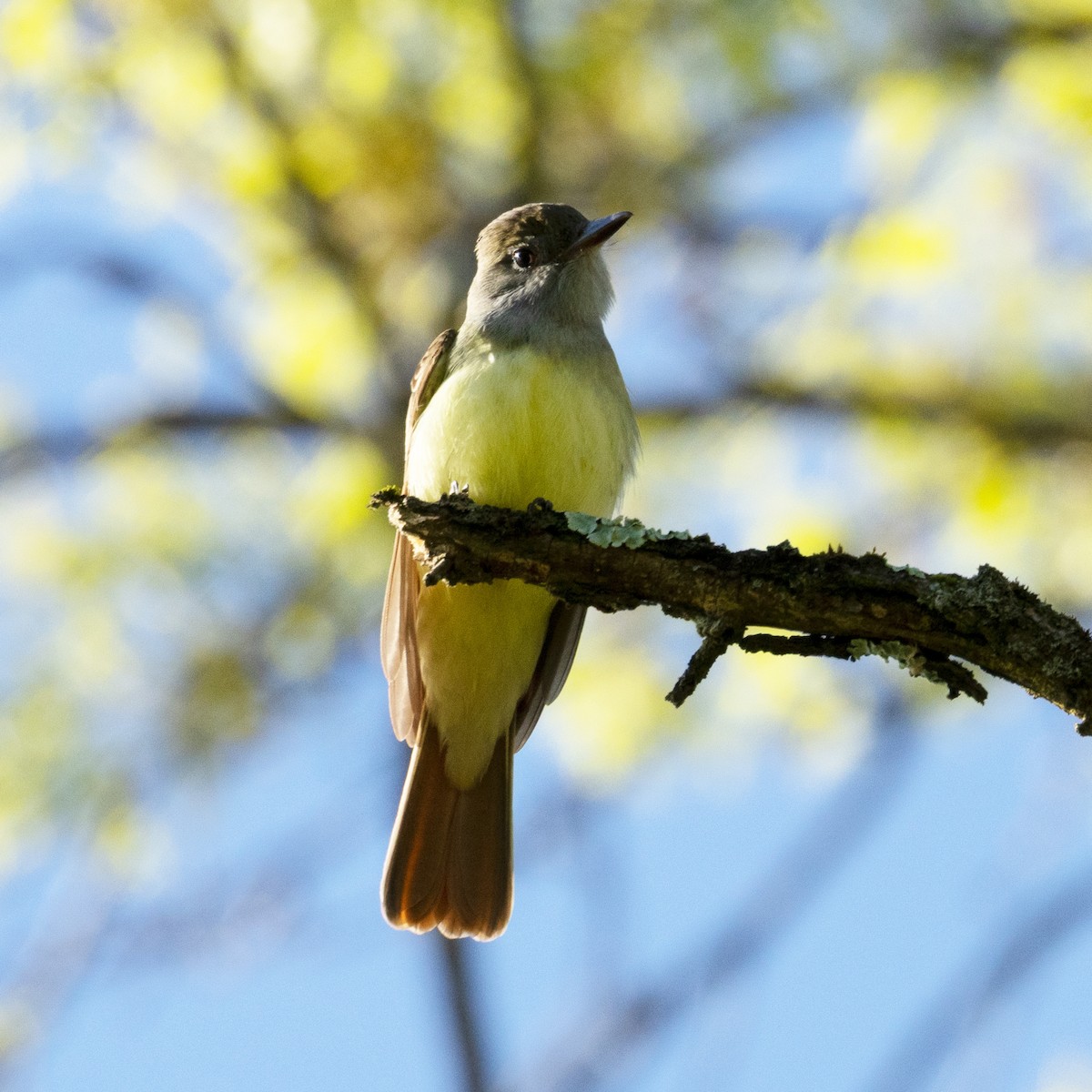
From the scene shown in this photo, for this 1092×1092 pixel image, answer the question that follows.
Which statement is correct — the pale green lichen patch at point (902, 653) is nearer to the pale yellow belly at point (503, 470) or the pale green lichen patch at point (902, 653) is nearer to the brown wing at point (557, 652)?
the pale yellow belly at point (503, 470)

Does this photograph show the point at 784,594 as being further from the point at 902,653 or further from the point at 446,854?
the point at 446,854

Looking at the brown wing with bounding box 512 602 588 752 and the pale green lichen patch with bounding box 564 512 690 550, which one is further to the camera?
the brown wing with bounding box 512 602 588 752

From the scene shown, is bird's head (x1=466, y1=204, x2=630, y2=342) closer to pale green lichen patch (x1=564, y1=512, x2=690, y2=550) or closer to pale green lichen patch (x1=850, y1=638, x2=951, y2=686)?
pale green lichen patch (x1=564, y1=512, x2=690, y2=550)

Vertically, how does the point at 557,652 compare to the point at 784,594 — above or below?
above

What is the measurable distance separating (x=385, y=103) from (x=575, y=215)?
9.54 ft

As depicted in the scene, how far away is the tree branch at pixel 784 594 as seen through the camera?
3.09m

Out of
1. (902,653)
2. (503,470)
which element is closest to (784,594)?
(902,653)

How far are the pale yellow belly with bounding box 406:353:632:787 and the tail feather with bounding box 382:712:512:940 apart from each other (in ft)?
1.04

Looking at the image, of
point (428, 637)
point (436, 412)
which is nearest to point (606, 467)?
point (436, 412)

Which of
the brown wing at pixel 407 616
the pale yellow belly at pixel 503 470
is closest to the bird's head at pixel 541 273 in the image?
the brown wing at pixel 407 616

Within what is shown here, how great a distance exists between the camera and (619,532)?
3.50m

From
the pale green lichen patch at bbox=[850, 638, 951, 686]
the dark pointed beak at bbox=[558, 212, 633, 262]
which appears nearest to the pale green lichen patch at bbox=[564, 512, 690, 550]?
the pale green lichen patch at bbox=[850, 638, 951, 686]

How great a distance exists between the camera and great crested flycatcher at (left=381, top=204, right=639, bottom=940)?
15.0 feet

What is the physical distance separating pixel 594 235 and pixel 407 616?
151 cm
